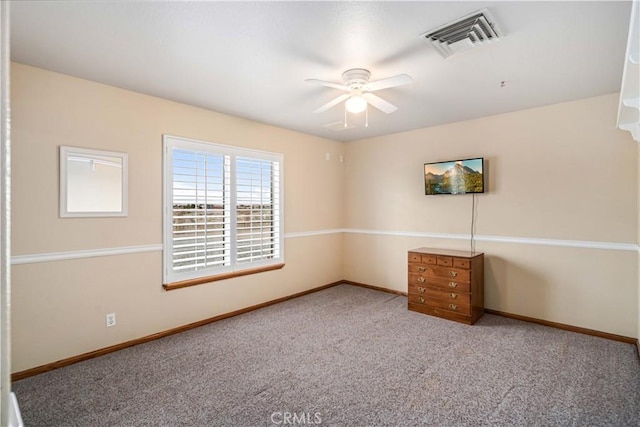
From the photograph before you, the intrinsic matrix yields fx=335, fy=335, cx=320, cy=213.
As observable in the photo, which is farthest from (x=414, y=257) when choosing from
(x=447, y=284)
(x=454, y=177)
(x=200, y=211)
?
(x=200, y=211)

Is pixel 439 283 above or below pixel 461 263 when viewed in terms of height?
below

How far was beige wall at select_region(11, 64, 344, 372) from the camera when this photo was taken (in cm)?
273

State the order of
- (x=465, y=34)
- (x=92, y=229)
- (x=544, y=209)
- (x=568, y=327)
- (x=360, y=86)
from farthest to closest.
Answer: (x=544, y=209) → (x=568, y=327) → (x=92, y=229) → (x=360, y=86) → (x=465, y=34)

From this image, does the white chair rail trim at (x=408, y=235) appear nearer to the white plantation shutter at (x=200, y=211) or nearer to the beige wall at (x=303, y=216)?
the beige wall at (x=303, y=216)

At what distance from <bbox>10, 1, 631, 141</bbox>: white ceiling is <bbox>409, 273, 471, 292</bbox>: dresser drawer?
81.0 inches

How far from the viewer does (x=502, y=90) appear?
10.8 feet

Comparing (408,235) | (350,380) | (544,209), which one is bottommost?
(350,380)

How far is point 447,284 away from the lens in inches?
159

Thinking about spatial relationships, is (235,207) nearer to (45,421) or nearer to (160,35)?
(160,35)

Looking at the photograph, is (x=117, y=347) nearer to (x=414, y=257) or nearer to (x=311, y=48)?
(x=311, y=48)

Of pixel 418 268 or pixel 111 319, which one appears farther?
pixel 418 268

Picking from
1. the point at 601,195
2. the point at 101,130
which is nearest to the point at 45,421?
the point at 101,130

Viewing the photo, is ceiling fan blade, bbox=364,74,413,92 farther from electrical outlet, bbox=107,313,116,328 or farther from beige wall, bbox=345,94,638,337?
electrical outlet, bbox=107,313,116,328

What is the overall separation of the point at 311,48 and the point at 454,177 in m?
2.80
